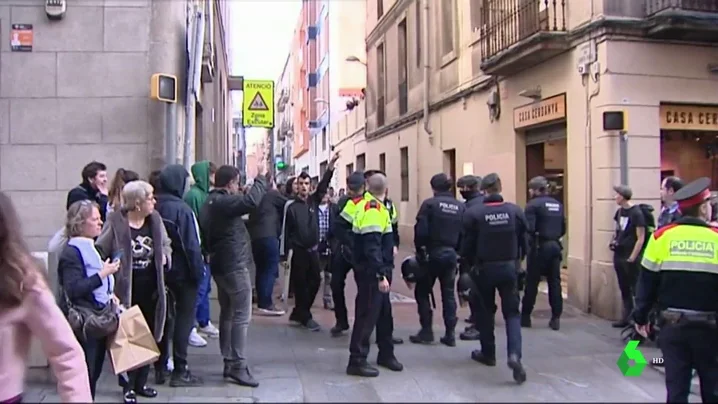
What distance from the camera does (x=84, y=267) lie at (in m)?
5.59

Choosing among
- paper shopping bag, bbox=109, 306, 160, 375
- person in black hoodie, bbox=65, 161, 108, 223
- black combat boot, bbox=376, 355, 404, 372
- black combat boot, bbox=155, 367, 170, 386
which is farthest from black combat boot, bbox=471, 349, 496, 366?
person in black hoodie, bbox=65, 161, 108, 223

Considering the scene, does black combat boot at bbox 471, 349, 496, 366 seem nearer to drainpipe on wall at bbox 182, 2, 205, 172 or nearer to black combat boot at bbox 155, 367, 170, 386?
black combat boot at bbox 155, 367, 170, 386

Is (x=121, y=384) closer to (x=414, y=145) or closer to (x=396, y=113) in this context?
(x=414, y=145)

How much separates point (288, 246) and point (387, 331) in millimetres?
2870

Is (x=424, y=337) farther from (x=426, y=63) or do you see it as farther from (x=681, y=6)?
(x=426, y=63)

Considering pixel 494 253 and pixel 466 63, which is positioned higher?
pixel 466 63

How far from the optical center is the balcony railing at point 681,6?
33.6ft

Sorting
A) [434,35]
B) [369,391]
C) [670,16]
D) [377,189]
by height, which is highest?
[434,35]

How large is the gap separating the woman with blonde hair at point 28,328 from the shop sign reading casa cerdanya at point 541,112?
987 centimetres

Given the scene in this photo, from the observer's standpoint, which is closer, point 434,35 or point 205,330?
point 205,330

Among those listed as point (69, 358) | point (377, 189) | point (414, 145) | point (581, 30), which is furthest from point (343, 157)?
point (69, 358)

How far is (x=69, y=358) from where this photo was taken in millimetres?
3229

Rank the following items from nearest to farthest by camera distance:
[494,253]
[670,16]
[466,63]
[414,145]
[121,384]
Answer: [121,384]
[494,253]
[670,16]
[466,63]
[414,145]

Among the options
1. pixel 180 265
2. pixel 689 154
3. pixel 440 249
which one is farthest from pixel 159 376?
pixel 689 154
